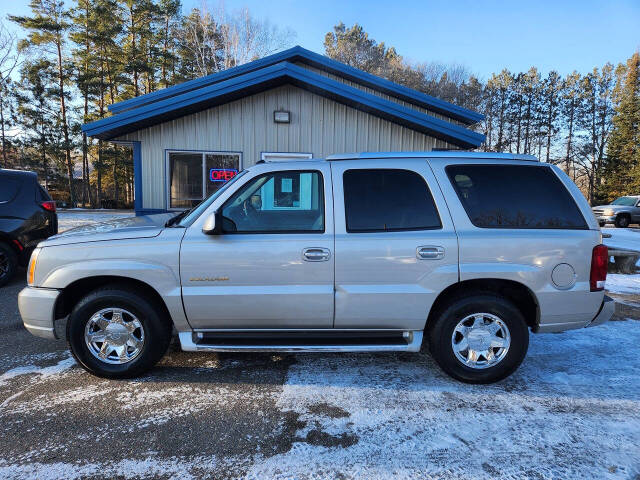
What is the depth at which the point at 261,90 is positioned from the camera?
9.40 m

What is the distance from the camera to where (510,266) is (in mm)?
3000

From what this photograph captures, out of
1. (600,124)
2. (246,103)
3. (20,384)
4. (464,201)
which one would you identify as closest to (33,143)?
(246,103)

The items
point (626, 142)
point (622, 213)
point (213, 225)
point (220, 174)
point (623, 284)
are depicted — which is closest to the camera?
point (213, 225)

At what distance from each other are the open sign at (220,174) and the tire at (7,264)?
14.8 feet

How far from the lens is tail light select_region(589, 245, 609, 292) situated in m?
3.00

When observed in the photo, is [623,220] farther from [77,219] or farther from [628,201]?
[77,219]

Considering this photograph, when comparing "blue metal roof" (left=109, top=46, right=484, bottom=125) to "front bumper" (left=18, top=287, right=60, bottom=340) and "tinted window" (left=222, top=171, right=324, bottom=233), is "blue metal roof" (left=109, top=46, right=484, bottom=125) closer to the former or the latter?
"tinted window" (left=222, top=171, right=324, bottom=233)

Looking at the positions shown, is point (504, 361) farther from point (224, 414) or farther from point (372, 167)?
point (224, 414)

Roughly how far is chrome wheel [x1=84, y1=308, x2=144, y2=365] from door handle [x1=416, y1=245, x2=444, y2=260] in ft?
7.77

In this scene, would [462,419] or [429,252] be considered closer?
[462,419]

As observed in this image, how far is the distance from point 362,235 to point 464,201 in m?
0.92

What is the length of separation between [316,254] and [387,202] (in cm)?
76

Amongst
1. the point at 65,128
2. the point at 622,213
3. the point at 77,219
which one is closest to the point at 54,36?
the point at 65,128

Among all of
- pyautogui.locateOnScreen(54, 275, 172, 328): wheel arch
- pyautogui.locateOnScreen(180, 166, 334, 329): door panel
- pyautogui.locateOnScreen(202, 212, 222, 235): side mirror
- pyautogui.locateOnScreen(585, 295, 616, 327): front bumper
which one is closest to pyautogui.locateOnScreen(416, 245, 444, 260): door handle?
pyautogui.locateOnScreen(180, 166, 334, 329): door panel
